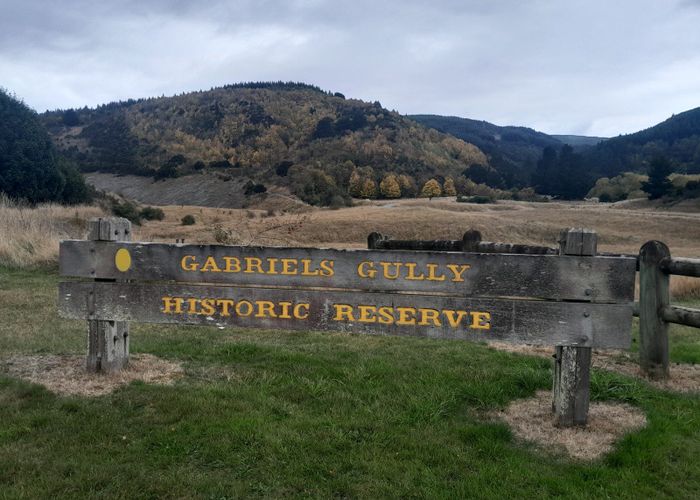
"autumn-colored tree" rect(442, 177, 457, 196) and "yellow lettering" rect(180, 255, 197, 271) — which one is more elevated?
"autumn-colored tree" rect(442, 177, 457, 196)

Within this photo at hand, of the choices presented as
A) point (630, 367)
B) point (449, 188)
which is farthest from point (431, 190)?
point (630, 367)

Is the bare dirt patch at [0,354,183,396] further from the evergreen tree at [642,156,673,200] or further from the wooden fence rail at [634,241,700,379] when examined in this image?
the evergreen tree at [642,156,673,200]

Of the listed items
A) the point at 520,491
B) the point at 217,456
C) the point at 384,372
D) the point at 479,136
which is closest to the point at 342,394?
the point at 384,372

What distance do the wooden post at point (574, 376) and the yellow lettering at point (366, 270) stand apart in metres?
1.54

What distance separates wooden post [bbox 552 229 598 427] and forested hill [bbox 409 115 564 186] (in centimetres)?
9747

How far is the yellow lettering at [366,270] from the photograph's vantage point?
15.7 feet

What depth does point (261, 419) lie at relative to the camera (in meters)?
4.32

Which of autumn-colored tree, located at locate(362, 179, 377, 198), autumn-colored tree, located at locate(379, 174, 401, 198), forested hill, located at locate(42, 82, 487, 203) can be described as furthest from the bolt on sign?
autumn-colored tree, located at locate(379, 174, 401, 198)

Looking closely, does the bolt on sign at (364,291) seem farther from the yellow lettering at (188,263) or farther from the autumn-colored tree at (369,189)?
the autumn-colored tree at (369,189)

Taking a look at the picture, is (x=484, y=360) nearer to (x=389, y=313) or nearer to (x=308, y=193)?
(x=389, y=313)

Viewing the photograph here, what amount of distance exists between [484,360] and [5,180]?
38246mm

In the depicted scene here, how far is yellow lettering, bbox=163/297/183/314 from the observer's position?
5145 mm

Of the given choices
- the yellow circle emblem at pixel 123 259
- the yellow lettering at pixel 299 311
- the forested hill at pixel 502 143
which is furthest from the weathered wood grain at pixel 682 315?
the forested hill at pixel 502 143

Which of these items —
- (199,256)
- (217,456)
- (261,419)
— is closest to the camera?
(217,456)
